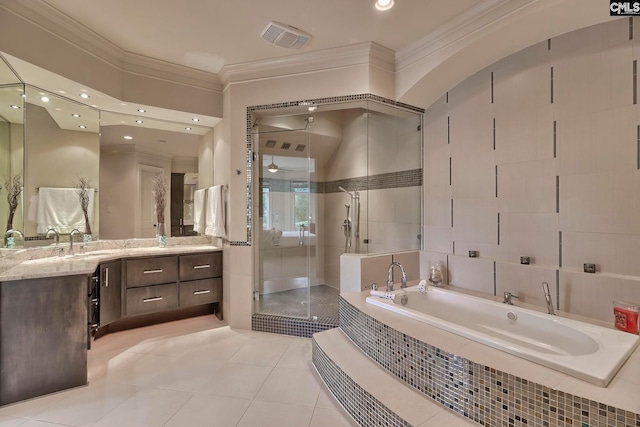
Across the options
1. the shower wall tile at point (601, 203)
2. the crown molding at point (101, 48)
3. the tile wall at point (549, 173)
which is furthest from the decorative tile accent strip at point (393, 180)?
the crown molding at point (101, 48)

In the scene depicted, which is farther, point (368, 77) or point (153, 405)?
point (368, 77)

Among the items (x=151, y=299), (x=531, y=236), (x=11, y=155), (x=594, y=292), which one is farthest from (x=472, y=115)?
(x=11, y=155)

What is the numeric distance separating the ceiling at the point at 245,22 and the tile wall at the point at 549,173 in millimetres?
683

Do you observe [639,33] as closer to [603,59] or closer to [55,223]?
[603,59]

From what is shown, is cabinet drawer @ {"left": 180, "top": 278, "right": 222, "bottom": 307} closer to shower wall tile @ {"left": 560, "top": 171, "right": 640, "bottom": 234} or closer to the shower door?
the shower door

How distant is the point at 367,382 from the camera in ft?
5.75

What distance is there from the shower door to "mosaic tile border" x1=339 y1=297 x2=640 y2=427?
4.76ft

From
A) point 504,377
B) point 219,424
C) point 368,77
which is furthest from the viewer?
point 368,77

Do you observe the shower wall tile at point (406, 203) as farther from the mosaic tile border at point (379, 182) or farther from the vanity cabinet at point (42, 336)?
the vanity cabinet at point (42, 336)

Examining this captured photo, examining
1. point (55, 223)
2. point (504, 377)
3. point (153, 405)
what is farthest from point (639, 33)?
point (55, 223)

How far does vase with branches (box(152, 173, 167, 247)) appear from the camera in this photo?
11.5 ft

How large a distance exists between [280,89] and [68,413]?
10.0ft

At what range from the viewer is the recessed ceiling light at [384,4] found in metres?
2.16

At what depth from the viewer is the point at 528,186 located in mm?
2477
